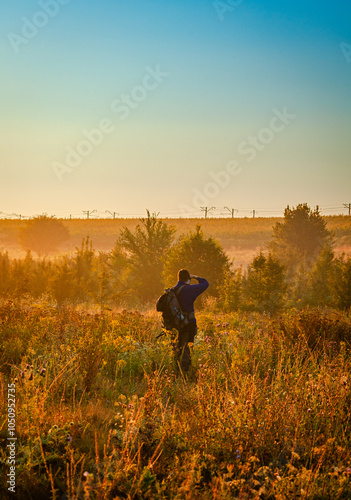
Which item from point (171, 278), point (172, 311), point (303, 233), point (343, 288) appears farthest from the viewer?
point (303, 233)

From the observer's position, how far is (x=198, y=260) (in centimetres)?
1662

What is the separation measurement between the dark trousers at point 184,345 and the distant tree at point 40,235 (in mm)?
37580

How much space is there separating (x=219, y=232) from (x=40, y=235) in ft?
91.1

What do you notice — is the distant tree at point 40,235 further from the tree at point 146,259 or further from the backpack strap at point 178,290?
the backpack strap at point 178,290

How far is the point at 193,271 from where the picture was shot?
16594mm

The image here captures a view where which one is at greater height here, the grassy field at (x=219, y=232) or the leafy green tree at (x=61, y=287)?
the grassy field at (x=219, y=232)

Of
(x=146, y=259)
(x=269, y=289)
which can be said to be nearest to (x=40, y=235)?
(x=146, y=259)

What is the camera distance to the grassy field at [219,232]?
148ft

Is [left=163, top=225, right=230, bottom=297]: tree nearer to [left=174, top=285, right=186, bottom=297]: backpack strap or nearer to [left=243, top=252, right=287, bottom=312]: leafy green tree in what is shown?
[left=243, top=252, right=287, bottom=312]: leafy green tree

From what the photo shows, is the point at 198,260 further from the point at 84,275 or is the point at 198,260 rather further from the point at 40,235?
the point at 40,235

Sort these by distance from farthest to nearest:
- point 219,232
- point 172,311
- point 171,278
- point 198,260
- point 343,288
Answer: point 219,232
point 198,260
point 171,278
point 343,288
point 172,311

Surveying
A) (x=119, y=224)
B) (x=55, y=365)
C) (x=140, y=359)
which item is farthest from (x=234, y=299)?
(x=119, y=224)

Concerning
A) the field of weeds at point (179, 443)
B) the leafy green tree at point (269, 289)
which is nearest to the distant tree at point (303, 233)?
the leafy green tree at point (269, 289)

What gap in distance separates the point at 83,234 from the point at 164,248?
45.0 metres
